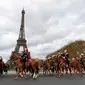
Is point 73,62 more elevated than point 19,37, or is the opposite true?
point 19,37

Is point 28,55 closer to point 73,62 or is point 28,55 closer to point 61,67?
point 61,67

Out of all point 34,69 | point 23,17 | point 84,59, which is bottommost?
point 34,69

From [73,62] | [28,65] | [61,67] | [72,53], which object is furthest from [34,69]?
[72,53]

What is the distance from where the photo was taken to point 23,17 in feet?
309

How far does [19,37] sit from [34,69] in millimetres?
60084

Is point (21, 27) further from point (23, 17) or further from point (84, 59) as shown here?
point (84, 59)

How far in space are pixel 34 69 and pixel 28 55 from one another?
130 cm

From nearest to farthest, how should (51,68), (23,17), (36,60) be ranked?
1. (36,60)
2. (51,68)
3. (23,17)

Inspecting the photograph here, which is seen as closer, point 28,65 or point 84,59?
point 28,65

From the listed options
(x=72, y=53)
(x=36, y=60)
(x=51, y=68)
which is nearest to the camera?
(x=36, y=60)

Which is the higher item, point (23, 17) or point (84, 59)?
point (23, 17)

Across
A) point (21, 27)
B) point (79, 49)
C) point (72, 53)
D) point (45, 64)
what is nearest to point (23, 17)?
point (21, 27)

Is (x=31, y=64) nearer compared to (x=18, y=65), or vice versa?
(x=18, y=65)

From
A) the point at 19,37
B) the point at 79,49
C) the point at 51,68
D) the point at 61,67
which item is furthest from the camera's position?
the point at 79,49
